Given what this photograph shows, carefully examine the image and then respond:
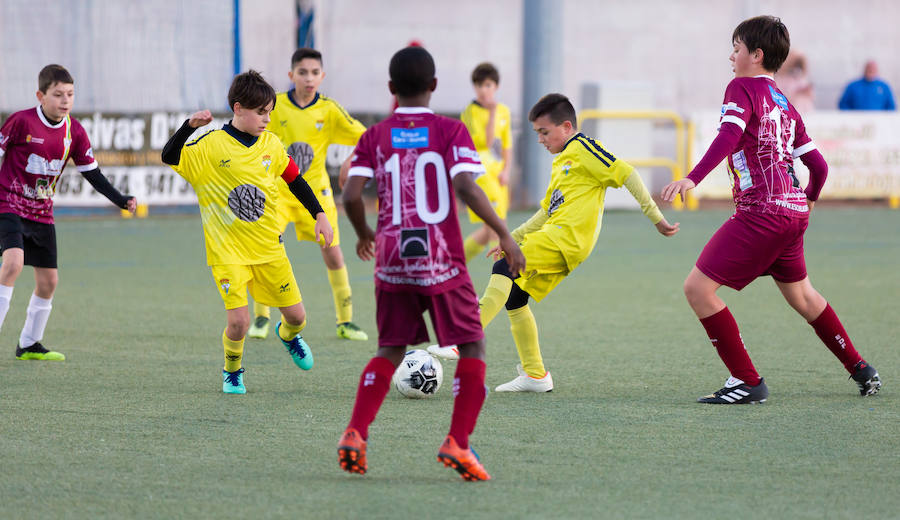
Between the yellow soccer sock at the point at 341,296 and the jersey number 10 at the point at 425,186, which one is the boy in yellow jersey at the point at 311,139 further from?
the jersey number 10 at the point at 425,186

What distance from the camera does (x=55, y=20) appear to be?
1616 centimetres

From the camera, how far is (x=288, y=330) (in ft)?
19.8

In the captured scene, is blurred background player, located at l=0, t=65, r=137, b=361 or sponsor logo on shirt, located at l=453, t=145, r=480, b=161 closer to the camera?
sponsor logo on shirt, located at l=453, t=145, r=480, b=161

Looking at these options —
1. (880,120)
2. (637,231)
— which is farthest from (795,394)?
(880,120)

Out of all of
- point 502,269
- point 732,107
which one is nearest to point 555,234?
point 502,269

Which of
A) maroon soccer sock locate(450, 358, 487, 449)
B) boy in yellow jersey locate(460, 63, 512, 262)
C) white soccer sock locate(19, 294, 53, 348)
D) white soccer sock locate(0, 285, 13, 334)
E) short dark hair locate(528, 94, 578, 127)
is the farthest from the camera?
boy in yellow jersey locate(460, 63, 512, 262)

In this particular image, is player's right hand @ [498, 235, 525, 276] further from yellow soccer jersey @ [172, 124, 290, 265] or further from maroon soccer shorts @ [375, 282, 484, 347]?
yellow soccer jersey @ [172, 124, 290, 265]

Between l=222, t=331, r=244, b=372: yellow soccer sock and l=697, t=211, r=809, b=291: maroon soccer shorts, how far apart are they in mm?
2321

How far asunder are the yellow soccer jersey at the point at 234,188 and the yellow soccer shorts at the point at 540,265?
1.29 metres

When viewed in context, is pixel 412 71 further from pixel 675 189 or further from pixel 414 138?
pixel 675 189

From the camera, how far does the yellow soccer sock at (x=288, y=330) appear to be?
6016mm

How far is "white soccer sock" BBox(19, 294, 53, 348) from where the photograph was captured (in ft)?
22.0

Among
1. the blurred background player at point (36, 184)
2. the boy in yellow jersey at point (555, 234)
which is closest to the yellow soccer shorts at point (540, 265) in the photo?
the boy in yellow jersey at point (555, 234)

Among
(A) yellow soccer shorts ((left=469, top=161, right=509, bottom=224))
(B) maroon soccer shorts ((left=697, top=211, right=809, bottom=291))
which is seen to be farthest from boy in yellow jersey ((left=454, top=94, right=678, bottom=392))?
(A) yellow soccer shorts ((left=469, top=161, right=509, bottom=224))
